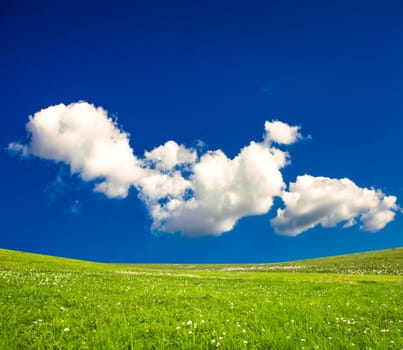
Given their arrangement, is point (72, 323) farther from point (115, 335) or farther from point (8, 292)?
point (8, 292)

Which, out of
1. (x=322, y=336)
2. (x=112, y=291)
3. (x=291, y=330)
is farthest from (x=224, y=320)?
(x=112, y=291)

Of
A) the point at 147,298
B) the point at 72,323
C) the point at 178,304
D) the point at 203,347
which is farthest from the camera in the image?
the point at 147,298

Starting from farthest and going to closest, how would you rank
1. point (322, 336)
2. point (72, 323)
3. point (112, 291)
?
point (112, 291), point (72, 323), point (322, 336)

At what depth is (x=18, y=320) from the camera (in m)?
9.13

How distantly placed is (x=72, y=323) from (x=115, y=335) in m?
2.26

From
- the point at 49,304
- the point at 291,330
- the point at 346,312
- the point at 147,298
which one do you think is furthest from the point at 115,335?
the point at 346,312

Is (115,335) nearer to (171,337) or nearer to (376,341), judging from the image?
(171,337)

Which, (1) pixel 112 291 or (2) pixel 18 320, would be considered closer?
(2) pixel 18 320

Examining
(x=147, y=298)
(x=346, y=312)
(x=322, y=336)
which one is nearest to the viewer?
(x=322, y=336)

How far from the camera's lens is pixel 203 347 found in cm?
684

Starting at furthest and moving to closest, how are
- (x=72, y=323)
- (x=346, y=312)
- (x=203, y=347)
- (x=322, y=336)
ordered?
(x=346, y=312), (x=72, y=323), (x=322, y=336), (x=203, y=347)

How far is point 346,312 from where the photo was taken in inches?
462

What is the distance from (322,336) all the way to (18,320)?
330 inches

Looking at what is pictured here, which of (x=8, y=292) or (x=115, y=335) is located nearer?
(x=115, y=335)
